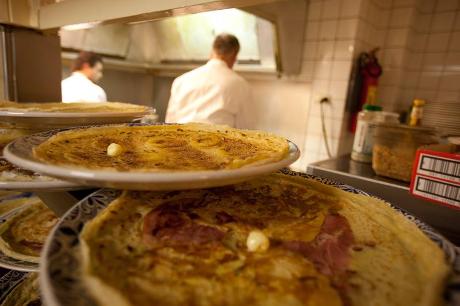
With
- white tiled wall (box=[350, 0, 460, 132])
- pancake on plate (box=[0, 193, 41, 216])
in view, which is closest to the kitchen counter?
pancake on plate (box=[0, 193, 41, 216])

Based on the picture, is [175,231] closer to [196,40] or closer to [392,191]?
→ [392,191]

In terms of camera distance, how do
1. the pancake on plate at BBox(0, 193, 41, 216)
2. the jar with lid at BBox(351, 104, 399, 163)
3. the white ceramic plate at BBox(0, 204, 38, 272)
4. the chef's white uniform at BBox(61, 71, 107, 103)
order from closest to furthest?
the white ceramic plate at BBox(0, 204, 38, 272)
the pancake on plate at BBox(0, 193, 41, 216)
the jar with lid at BBox(351, 104, 399, 163)
the chef's white uniform at BBox(61, 71, 107, 103)

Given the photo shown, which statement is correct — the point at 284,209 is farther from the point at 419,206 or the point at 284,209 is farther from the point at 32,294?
the point at 419,206

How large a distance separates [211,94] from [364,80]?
1323mm

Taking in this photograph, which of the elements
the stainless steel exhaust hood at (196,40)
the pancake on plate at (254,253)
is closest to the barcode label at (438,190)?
the pancake on plate at (254,253)

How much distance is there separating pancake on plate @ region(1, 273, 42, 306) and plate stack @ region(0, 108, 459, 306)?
15.6 inches

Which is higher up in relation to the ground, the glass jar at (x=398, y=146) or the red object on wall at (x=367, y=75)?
the red object on wall at (x=367, y=75)

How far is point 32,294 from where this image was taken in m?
0.68

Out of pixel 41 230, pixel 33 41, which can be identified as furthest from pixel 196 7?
pixel 33 41

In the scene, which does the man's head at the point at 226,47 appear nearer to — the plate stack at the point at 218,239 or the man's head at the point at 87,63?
the man's head at the point at 87,63

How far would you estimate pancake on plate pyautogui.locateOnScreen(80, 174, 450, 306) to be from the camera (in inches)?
11.7

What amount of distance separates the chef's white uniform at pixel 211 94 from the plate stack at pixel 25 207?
5.24 ft

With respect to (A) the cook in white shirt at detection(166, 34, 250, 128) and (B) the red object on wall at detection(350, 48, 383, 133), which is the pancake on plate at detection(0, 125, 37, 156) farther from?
(B) the red object on wall at detection(350, 48, 383, 133)

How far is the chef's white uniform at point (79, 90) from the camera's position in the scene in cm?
308
